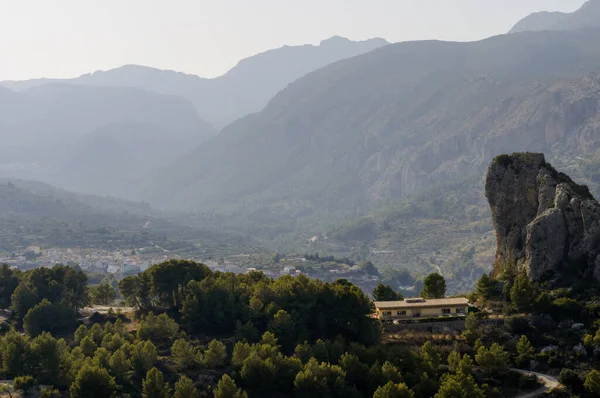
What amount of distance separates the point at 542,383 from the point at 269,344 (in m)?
23.1

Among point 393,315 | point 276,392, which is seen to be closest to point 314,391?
point 276,392

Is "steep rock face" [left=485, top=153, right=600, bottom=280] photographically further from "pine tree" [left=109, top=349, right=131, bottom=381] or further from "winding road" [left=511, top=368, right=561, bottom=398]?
"pine tree" [left=109, top=349, right=131, bottom=381]

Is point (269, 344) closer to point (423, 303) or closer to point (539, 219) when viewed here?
point (423, 303)

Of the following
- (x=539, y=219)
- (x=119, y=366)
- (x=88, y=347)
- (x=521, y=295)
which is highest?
(x=539, y=219)

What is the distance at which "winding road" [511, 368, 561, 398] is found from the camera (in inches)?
2333

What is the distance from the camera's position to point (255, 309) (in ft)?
239

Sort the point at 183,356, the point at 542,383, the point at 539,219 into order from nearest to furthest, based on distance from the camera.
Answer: the point at 542,383 → the point at 183,356 → the point at 539,219

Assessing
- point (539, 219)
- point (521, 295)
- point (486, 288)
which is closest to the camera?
point (521, 295)

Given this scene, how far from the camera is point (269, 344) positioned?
6519cm

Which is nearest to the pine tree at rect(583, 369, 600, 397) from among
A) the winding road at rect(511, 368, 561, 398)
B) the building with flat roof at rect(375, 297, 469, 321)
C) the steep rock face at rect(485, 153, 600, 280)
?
the winding road at rect(511, 368, 561, 398)

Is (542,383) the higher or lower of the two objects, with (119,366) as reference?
lower

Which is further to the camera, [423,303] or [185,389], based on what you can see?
[423,303]

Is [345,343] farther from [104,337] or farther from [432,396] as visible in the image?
[104,337]

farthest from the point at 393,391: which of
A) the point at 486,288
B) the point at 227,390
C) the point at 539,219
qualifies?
the point at 539,219
